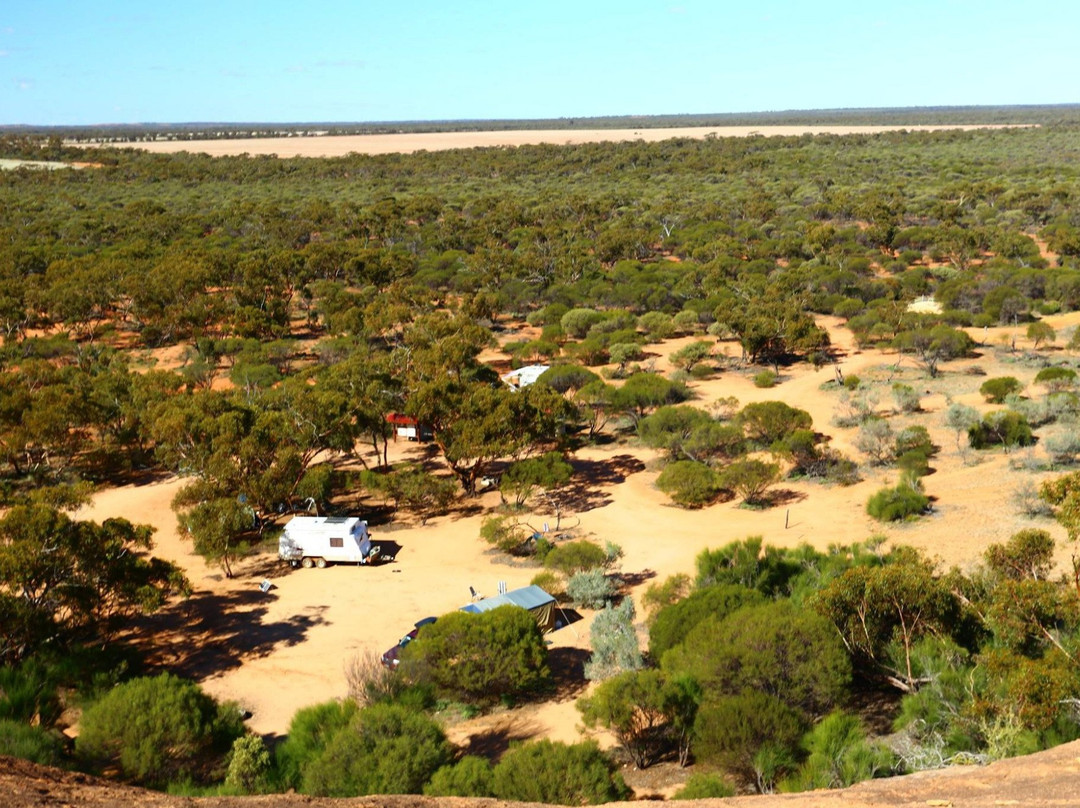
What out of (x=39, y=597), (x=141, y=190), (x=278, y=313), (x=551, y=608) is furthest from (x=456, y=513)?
(x=141, y=190)

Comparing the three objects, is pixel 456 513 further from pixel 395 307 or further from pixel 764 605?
pixel 395 307

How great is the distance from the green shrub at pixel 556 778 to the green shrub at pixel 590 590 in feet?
21.0

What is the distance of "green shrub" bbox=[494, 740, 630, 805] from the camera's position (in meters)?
9.37

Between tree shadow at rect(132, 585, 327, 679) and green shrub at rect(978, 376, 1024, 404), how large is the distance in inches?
838

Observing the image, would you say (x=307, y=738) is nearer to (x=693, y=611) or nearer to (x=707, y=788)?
(x=707, y=788)

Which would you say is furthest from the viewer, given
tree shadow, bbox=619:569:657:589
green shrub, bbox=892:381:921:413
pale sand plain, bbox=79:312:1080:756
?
green shrub, bbox=892:381:921:413

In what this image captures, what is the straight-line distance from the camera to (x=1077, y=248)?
45.5 meters

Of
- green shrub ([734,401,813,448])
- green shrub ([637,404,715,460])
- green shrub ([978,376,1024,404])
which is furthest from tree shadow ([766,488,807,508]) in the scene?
green shrub ([978,376,1024,404])

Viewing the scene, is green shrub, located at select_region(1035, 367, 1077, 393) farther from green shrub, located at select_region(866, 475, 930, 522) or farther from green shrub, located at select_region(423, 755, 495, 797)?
green shrub, located at select_region(423, 755, 495, 797)

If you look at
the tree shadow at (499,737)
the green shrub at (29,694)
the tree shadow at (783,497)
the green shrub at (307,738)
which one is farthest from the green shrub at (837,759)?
the tree shadow at (783,497)

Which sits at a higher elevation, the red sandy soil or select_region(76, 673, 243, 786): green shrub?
select_region(76, 673, 243, 786): green shrub

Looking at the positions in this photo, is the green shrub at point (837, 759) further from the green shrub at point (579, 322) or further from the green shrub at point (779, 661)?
the green shrub at point (579, 322)

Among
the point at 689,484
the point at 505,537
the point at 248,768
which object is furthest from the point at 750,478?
the point at 248,768

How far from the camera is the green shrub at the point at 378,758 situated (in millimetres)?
9609
